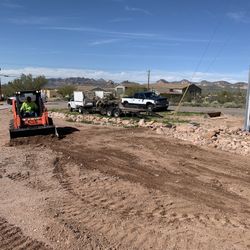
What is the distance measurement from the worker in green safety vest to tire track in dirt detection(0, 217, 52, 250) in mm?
12149

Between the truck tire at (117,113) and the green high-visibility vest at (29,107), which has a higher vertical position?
the green high-visibility vest at (29,107)

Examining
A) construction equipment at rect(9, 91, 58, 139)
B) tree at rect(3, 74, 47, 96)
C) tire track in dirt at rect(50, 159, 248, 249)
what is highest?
construction equipment at rect(9, 91, 58, 139)

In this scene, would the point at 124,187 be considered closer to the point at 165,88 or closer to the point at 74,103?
the point at 74,103

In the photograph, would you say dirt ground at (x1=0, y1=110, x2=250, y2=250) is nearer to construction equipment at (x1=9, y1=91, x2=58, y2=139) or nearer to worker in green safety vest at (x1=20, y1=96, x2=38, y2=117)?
construction equipment at (x1=9, y1=91, x2=58, y2=139)

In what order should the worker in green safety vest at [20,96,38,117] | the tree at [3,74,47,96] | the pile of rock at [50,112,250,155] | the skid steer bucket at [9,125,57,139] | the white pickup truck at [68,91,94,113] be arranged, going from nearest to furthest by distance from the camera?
1. the pile of rock at [50,112,250,155]
2. the skid steer bucket at [9,125,57,139]
3. the worker in green safety vest at [20,96,38,117]
4. the white pickup truck at [68,91,94,113]
5. the tree at [3,74,47,96]

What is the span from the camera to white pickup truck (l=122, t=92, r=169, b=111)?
3697 centimetres

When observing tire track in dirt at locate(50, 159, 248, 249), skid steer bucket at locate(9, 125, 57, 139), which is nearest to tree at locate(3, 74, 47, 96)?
skid steer bucket at locate(9, 125, 57, 139)

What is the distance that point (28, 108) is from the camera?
1936 cm

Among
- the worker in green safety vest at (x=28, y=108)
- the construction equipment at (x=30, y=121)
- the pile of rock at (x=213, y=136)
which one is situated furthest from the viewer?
the worker in green safety vest at (x=28, y=108)

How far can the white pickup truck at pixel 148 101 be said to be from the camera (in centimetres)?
3697

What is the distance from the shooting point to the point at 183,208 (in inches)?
326

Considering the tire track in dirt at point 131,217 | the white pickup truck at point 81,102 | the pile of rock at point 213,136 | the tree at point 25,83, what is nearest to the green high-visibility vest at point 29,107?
the pile of rock at point 213,136

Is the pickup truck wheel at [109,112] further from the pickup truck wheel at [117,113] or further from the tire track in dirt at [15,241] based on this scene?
the tire track in dirt at [15,241]

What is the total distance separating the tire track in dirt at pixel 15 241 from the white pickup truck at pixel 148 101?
29172 mm
